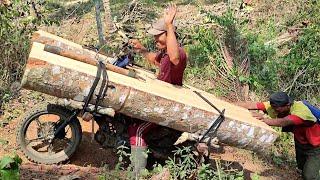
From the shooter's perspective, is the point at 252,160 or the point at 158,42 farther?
the point at 252,160

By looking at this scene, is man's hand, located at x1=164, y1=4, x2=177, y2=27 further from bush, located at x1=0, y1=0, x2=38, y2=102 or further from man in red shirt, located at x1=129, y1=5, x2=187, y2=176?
bush, located at x1=0, y1=0, x2=38, y2=102

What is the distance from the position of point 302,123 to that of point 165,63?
6.25 ft

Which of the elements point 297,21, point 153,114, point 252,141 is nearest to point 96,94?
point 153,114

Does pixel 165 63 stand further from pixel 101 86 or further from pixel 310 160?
pixel 310 160

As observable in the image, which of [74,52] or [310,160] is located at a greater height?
[74,52]

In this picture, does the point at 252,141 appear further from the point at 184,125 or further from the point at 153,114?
the point at 153,114

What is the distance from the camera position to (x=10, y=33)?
723 centimetres

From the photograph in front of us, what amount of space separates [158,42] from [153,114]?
3.15 feet

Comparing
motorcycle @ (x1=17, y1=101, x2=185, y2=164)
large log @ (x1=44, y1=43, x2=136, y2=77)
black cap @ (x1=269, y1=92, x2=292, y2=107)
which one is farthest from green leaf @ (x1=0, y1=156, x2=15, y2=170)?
black cap @ (x1=269, y1=92, x2=292, y2=107)

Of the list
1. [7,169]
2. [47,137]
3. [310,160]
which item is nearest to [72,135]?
[47,137]

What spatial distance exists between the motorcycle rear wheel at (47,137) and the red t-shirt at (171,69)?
118 cm

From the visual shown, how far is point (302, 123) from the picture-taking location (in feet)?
18.7

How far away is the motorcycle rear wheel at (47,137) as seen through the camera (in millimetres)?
5363

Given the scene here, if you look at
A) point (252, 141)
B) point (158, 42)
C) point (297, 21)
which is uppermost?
point (297, 21)
